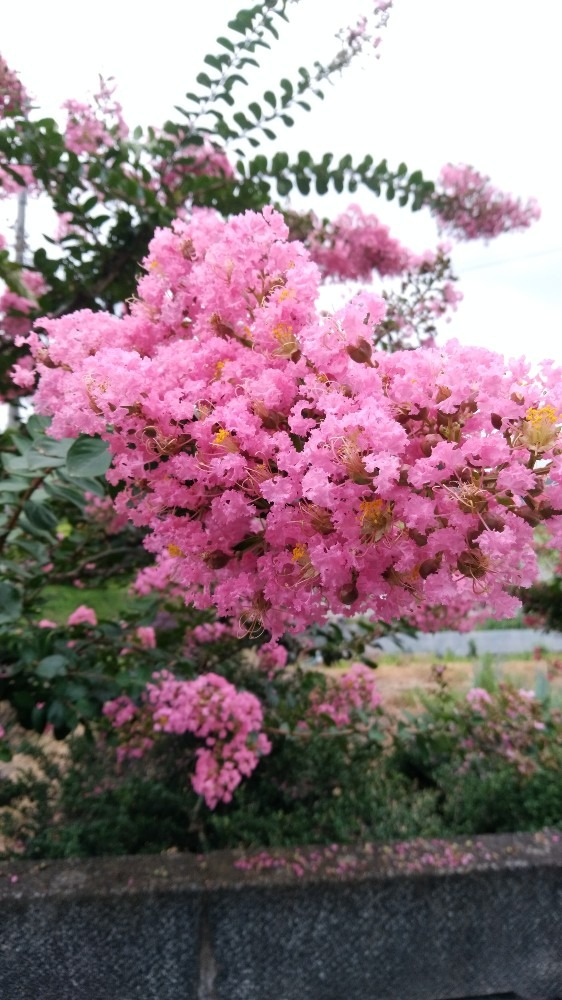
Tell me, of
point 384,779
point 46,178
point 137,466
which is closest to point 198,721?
point 384,779

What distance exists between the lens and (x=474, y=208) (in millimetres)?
2471

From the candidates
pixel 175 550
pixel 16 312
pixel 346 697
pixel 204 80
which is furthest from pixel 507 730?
pixel 204 80

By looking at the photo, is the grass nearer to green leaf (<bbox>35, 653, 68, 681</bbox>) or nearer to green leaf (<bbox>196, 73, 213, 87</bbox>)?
green leaf (<bbox>35, 653, 68, 681</bbox>)

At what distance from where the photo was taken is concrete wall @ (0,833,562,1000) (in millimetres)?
1438

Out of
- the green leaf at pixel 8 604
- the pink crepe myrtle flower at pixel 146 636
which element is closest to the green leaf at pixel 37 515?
the green leaf at pixel 8 604

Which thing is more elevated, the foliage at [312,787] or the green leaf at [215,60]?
the green leaf at [215,60]

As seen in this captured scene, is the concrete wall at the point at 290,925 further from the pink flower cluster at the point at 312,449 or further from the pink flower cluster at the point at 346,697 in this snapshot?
the pink flower cluster at the point at 312,449

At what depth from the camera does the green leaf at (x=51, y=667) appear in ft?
4.69

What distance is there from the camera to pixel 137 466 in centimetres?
69

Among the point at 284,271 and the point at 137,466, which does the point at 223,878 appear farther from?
the point at 284,271

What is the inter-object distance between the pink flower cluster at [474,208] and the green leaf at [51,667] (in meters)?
2.00

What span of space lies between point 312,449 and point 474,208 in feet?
7.54

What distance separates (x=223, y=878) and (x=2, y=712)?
3.54 ft

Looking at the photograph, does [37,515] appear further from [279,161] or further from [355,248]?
[355,248]
